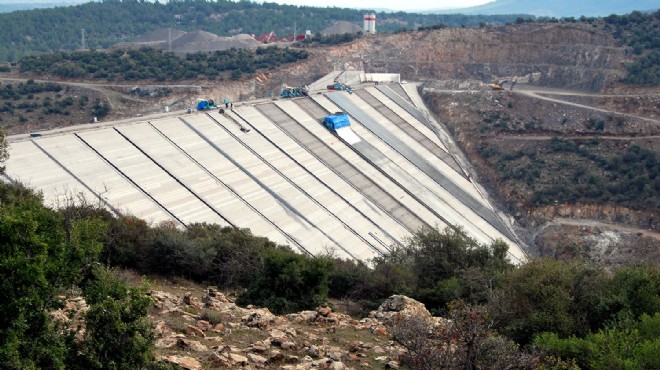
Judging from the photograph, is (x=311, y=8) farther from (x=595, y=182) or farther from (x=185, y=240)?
(x=185, y=240)

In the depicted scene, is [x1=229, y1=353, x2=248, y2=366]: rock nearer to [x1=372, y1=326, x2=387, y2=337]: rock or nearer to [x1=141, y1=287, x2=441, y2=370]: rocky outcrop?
[x1=141, y1=287, x2=441, y2=370]: rocky outcrop

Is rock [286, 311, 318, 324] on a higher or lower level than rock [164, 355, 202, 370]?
lower

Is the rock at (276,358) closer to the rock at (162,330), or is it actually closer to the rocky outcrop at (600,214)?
the rock at (162,330)

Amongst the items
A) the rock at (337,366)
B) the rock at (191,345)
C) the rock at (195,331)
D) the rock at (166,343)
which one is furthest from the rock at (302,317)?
the rock at (166,343)

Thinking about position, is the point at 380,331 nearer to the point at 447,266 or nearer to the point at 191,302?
the point at 191,302

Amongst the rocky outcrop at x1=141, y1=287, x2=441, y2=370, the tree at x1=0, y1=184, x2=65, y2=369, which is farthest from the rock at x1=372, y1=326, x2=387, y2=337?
the tree at x1=0, y1=184, x2=65, y2=369
